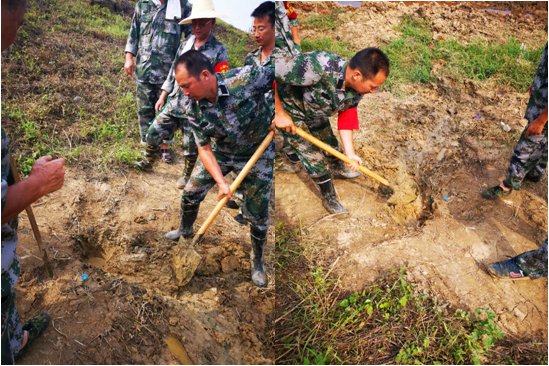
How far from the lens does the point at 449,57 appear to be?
13.7ft

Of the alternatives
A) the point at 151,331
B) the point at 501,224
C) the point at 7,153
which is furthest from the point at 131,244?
the point at 501,224

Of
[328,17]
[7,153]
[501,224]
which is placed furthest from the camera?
[328,17]

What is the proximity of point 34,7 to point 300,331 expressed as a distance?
401 centimetres

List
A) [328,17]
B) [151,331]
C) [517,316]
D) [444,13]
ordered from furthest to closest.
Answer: [444,13]
[328,17]
[517,316]
[151,331]

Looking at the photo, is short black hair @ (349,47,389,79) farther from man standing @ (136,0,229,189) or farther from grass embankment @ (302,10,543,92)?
grass embankment @ (302,10,543,92)

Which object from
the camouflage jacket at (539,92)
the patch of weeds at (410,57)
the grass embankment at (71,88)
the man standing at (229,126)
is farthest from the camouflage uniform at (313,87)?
the camouflage jacket at (539,92)

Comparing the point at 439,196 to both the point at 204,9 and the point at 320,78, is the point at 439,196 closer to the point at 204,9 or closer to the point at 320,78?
the point at 320,78

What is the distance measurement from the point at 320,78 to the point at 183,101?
1.04m

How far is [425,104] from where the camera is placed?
13.7 feet

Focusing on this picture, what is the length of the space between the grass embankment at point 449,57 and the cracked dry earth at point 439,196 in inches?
4.2

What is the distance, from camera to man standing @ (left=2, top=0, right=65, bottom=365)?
5.28ft

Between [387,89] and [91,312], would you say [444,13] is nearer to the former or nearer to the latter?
[387,89]

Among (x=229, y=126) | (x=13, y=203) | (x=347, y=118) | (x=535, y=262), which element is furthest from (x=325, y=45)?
(x=13, y=203)

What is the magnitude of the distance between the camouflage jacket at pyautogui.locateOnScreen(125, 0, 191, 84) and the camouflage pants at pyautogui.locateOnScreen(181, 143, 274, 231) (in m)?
1.58
